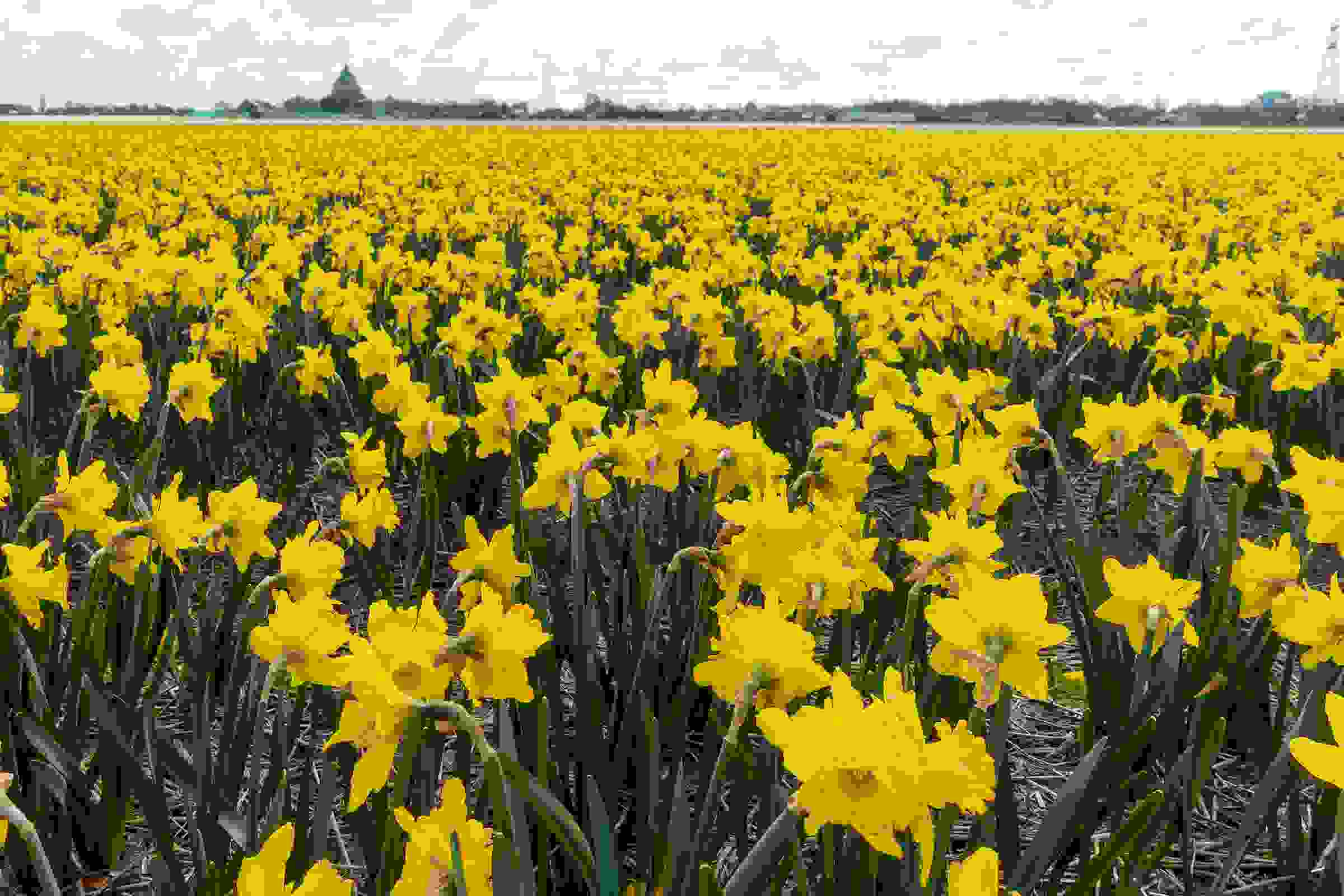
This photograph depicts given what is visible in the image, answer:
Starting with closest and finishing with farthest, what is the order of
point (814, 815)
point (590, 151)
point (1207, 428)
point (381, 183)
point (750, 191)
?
point (814, 815) → point (1207, 428) → point (381, 183) → point (750, 191) → point (590, 151)

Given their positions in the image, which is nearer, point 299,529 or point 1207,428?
point 299,529

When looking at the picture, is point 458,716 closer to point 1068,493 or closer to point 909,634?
Answer: point 909,634

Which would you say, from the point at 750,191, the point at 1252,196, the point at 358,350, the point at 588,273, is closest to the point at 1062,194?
the point at 1252,196

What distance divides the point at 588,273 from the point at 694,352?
266 centimetres

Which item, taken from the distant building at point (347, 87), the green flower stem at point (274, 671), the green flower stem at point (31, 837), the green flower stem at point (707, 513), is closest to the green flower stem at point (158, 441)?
the green flower stem at point (707, 513)

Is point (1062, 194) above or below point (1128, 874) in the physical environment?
above

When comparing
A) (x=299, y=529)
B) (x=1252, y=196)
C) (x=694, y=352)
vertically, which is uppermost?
(x=1252, y=196)

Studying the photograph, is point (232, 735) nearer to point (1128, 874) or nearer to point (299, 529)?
point (1128, 874)

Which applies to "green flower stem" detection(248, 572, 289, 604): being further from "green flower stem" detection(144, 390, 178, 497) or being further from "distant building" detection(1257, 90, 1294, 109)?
"distant building" detection(1257, 90, 1294, 109)

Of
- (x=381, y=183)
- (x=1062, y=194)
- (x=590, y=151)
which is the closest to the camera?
(x=381, y=183)

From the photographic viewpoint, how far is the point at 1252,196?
40.9ft

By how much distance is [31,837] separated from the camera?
3.36 feet

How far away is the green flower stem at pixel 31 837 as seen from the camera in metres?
0.98

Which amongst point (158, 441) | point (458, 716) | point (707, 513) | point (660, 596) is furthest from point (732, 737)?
point (158, 441)
